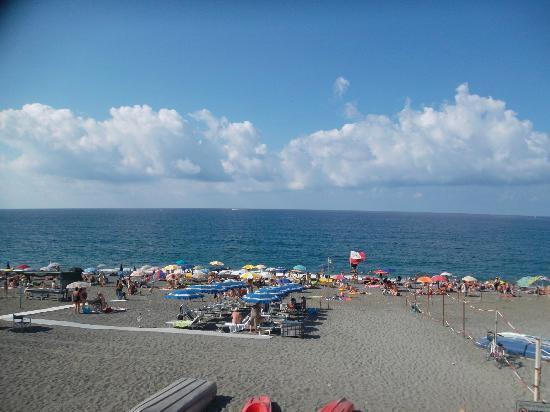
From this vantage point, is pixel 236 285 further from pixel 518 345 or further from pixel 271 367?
pixel 518 345

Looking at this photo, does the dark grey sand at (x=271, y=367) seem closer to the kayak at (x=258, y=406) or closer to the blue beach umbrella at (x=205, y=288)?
the kayak at (x=258, y=406)

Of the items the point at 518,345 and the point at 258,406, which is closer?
the point at 258,406

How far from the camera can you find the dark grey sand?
1071 centimetres

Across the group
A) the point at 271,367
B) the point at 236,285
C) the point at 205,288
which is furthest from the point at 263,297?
the point at 271,367

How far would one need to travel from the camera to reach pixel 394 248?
79.2 m

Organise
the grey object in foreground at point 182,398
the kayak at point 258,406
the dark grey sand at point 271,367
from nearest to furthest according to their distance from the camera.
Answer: the grey object in foreground at point 182,398, the kayak at point 258,406, the dark grey sand at point 271,367

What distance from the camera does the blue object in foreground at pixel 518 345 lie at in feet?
48.5

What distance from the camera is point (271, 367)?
1310 cm

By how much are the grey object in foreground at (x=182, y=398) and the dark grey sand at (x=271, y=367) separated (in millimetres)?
629

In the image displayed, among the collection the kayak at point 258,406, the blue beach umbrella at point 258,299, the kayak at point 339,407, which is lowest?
the kayak at point 258,406

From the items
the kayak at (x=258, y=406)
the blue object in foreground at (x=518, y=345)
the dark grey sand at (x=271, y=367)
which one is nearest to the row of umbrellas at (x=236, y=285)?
the dark grey sand at (x=271, y=367)

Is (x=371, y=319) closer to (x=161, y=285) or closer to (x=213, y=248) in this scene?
(x=161, y=285)

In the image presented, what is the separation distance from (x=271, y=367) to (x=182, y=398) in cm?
458

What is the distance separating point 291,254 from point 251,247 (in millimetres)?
11528
